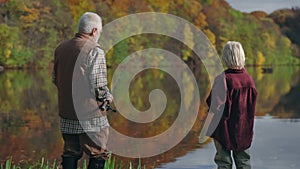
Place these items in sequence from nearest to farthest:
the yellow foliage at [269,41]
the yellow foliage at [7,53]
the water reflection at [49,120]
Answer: the water reflection at [49,120], the yellow foliage at [7,53], the yellow foliage at [269,41]

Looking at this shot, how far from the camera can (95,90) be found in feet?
17.0

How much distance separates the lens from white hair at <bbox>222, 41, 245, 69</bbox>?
5500mm

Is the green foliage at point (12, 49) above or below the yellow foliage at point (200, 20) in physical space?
below

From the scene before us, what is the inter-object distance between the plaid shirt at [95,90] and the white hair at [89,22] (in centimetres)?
22

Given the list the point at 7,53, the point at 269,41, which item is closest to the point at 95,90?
the point at 7,53

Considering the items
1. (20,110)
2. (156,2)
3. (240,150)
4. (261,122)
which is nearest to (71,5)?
(156,2)

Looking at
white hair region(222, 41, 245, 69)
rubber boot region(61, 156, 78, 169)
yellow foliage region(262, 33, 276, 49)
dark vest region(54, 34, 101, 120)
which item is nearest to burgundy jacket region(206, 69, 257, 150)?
white hair region(222, 41, 245, 69)

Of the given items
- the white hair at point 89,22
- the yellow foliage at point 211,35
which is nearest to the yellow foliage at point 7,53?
the yellow foliage at point 211,35

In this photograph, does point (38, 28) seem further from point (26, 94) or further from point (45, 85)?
point (26, 94)

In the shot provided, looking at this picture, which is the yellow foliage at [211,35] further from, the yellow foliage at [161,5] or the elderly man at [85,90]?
the elderly man at [85,90]

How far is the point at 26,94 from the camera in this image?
2666cm

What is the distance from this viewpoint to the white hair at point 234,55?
217 inches

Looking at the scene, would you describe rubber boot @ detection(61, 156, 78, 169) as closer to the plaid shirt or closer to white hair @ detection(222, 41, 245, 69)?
the plaid shirt

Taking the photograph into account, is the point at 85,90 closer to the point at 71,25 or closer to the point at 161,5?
the point at 71,25
